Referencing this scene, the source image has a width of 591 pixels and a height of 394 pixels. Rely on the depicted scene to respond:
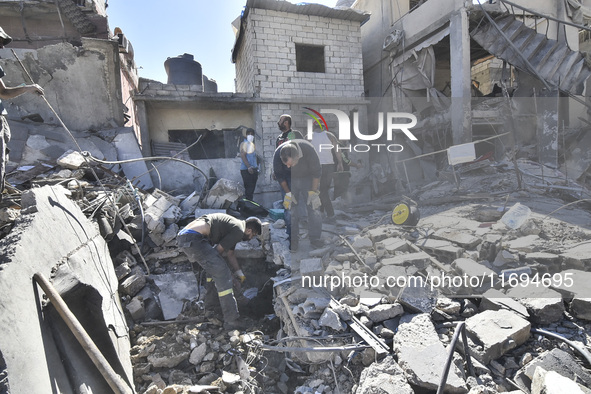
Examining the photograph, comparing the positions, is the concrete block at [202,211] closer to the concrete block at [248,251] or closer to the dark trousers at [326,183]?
the concrete block at [248,251]

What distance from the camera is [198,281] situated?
4652mm

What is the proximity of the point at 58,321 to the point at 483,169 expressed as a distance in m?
7.97

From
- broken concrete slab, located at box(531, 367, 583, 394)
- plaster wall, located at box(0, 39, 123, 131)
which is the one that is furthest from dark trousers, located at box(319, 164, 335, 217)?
plaster wall, located at box(0, 39, 123, 131)

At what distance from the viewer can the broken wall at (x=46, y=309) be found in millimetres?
1770

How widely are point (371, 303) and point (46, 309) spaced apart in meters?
2.65

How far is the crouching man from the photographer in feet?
12.1

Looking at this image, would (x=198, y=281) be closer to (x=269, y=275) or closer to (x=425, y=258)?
(x=269, y=275)

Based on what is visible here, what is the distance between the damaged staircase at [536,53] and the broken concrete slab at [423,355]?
318 inches

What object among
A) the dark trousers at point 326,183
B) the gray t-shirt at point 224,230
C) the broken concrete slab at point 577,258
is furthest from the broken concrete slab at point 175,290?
the broken concrete slab at point 577,258

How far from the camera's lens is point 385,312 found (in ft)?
9.17

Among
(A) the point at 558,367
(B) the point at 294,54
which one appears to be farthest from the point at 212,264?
(B) the point at 294,54

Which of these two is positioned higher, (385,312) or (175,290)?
(385,312)

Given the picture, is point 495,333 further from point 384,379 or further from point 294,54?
point 294,54

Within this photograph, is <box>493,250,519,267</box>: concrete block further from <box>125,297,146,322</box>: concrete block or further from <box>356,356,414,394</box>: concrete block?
<box>125,297,146,322</box>: concrete block
